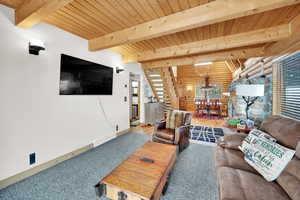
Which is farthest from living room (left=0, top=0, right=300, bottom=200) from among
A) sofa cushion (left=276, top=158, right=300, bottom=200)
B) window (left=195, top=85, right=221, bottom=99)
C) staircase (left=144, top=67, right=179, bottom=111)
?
window (left=195, top=85, right=221, bottom=99)

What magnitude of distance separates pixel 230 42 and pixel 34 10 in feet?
11.2

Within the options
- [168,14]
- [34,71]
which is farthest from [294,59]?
[34,71]

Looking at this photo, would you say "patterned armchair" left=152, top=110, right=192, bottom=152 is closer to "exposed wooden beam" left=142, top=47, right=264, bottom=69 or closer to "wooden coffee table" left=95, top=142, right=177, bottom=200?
"wooden coffee table" left=95, top=142, right=177, bottom=200

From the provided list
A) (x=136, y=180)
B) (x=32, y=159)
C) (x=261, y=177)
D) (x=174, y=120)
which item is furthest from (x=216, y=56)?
(x=32, y=159)

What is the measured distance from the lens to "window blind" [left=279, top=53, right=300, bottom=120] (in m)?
2.00

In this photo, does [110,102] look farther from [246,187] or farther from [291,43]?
[291,43]

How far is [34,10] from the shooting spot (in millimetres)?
1569

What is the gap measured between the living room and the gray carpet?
2 centimetres

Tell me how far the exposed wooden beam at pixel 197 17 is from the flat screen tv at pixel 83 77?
857mm

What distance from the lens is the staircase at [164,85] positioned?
200 inches

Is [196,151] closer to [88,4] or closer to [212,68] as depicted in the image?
[88,4]

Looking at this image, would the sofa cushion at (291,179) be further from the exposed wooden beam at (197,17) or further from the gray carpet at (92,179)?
the exposed wooden beam at (197,17)

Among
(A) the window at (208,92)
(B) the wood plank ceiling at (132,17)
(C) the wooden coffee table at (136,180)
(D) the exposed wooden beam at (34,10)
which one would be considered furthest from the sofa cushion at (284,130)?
(A) the window at (208,92)

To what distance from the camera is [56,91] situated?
2326 millimetres
